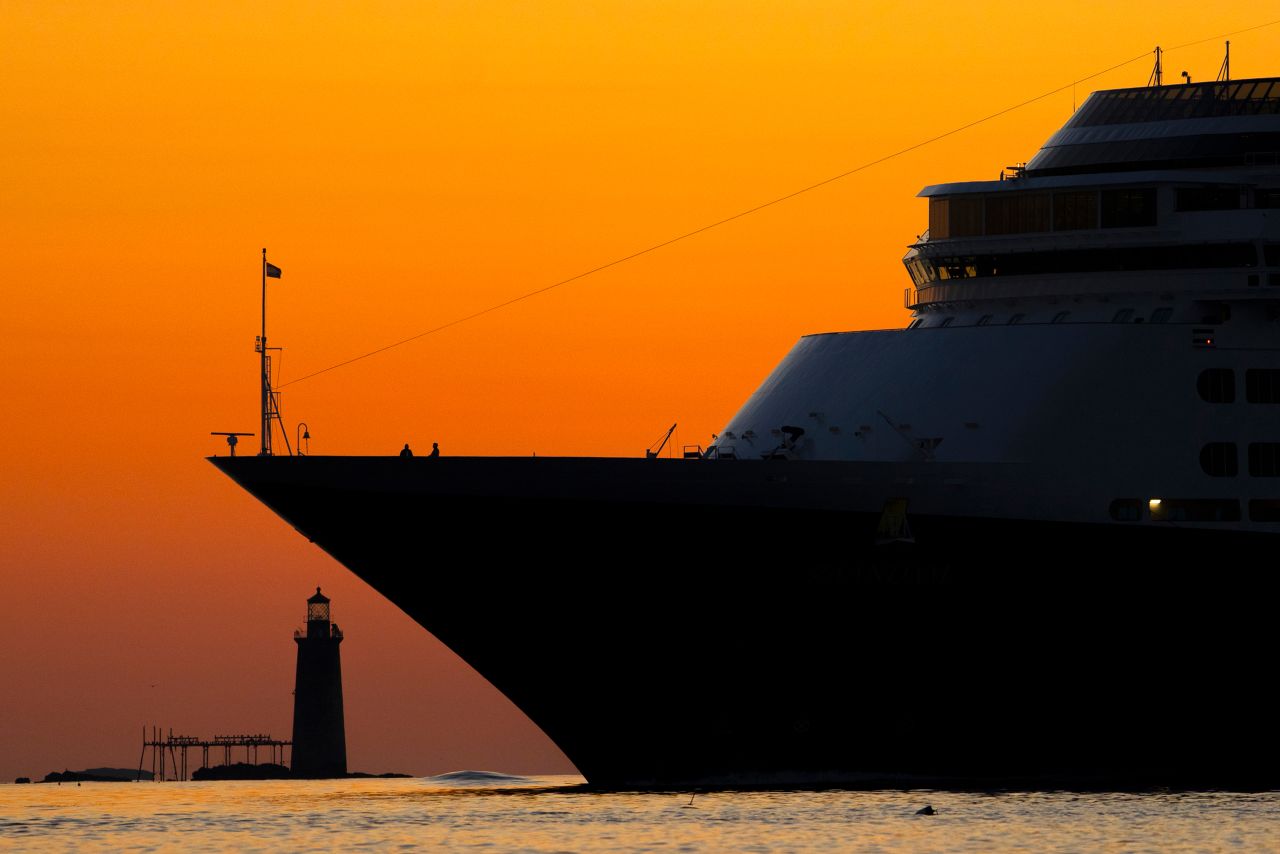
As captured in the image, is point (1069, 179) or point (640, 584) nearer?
point (640, 584)

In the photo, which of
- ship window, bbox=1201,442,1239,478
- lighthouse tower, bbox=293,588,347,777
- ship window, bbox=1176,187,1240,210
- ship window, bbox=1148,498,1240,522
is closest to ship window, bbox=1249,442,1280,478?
ship window, bbox=1201,442,1239,478

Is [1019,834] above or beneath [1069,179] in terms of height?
beneath

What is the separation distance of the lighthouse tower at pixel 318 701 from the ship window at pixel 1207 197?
89.6 meters

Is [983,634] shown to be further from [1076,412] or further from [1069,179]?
[1069,179]

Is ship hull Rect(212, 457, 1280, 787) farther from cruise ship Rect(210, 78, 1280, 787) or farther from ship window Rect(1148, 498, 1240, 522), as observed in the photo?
ship window Rect(1148, 498, 1240, 522)

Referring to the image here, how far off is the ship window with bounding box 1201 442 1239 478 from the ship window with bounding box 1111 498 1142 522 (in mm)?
1851

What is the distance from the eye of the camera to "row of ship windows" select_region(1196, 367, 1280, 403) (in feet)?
191

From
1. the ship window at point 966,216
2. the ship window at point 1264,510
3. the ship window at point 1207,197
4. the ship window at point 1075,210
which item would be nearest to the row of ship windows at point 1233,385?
the ship window at point 1264,510

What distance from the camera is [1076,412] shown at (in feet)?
189

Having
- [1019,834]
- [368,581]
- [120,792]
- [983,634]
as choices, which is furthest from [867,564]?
[120,792]

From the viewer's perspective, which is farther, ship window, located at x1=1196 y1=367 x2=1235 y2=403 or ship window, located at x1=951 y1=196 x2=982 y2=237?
ship window, located at x1=951 y1=196 x2=982 y2=237

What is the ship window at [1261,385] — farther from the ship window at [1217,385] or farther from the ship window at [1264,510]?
the ship window at [1264,510]

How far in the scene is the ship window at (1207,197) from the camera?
6178 centimetres

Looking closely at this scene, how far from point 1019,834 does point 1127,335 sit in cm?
1137
